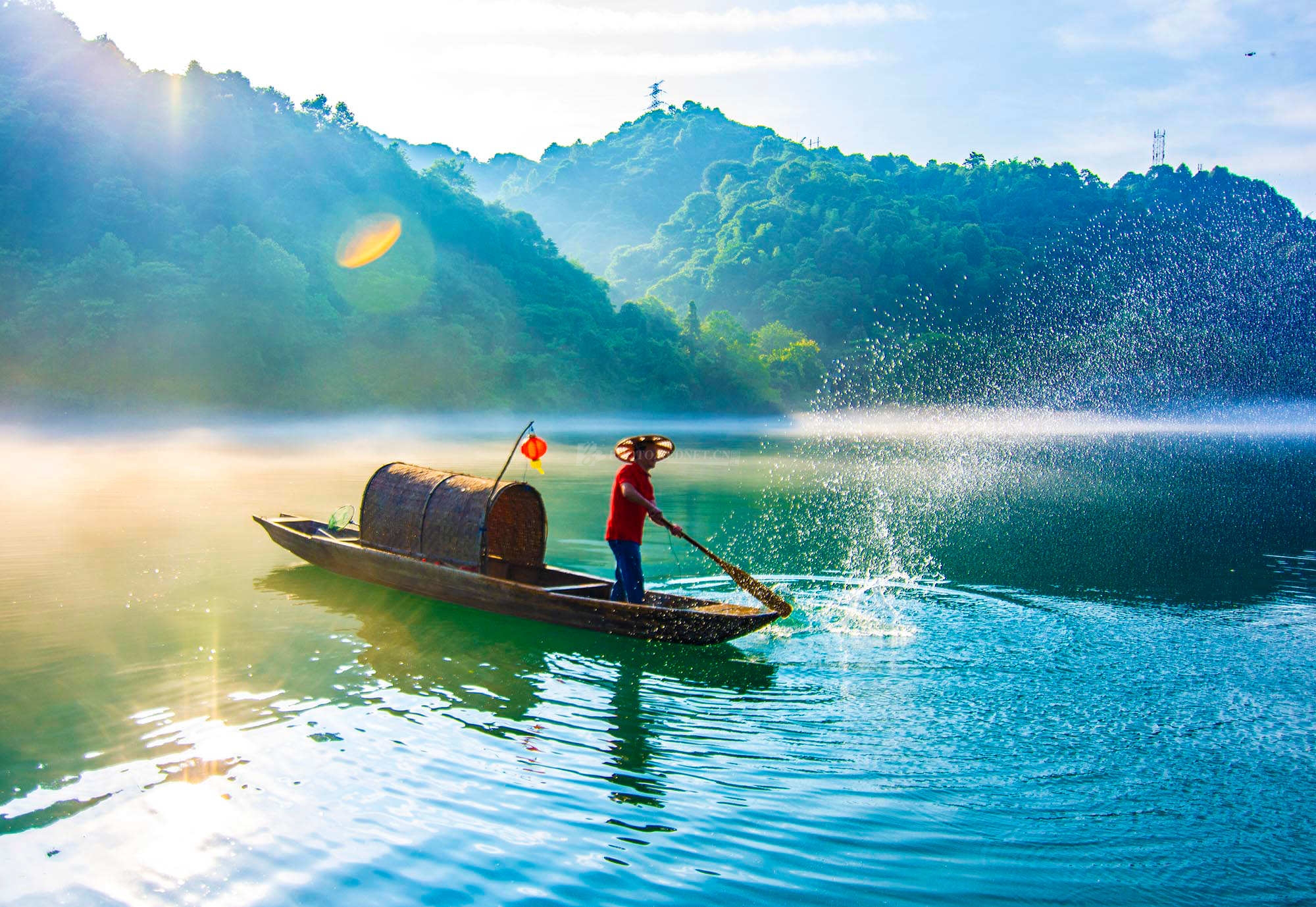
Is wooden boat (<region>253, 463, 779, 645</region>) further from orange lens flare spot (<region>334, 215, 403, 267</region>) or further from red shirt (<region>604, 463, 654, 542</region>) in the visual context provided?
orange lens flare spot (<region>334, 215, 403, 267</region>)

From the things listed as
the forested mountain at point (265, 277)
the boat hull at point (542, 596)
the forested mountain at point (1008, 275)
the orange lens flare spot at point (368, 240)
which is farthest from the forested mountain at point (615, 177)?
the boat hull at point (542, 596)

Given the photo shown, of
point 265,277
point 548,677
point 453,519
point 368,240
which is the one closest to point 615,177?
point 368,240

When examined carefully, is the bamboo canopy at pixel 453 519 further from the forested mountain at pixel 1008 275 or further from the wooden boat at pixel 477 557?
the forested mountain at pixel 1008 275

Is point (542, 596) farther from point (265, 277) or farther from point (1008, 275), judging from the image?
point (1008, 275)

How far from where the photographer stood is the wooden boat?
31.9 ft

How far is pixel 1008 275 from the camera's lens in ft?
295

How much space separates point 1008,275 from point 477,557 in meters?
88.9

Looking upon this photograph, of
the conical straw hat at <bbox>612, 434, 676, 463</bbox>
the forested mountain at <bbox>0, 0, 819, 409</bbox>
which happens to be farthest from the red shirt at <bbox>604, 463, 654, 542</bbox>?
the forested mountain at <bbox>0, 0, 819, 409</bbox>

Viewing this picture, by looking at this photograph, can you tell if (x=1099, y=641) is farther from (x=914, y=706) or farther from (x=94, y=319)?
(x=94, y=319)

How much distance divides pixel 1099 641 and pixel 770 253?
90.8 metres

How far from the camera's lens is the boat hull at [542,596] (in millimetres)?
9336

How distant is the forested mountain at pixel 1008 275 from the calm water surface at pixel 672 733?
215 ft

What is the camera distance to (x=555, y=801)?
6.25 m

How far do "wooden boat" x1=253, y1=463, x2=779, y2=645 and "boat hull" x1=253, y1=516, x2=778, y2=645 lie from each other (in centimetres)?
1
